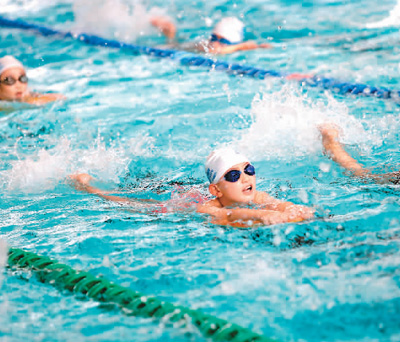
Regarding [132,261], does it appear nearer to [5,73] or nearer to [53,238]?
[53,238]

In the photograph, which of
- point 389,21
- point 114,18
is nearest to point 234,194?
point 389,21

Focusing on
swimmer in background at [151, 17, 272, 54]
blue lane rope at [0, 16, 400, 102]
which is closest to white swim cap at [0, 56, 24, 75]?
blue lane rope at [0, 16, 400, 102]

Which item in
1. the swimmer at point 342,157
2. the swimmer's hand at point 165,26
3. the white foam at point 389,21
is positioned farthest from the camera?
the swimmer's hand at point 165,26

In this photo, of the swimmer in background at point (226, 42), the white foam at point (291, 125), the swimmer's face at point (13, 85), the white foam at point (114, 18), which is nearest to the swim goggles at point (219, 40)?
the swimmer in background at point (226, 42)

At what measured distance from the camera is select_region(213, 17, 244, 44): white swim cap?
27.3 ft

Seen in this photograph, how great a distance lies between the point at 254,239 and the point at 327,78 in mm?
3929

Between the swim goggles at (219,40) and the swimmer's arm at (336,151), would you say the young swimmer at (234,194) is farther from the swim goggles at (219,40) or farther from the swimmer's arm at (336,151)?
the swim goggles at (219,40)

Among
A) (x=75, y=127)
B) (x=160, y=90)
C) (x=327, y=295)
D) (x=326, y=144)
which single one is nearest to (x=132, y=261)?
(x=327, y=295)

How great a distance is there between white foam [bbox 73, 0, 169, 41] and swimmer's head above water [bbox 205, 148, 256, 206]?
6.38 m

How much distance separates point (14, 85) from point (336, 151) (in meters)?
4.33

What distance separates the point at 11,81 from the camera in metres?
6.73

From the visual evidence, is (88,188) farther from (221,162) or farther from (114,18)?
(114,18)

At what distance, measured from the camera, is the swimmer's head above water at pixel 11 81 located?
6711 millimetres

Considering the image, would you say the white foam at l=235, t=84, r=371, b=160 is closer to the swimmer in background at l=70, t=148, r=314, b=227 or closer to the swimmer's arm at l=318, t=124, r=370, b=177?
the swimmer's arm at l=318, t=124, r=370, b=177
